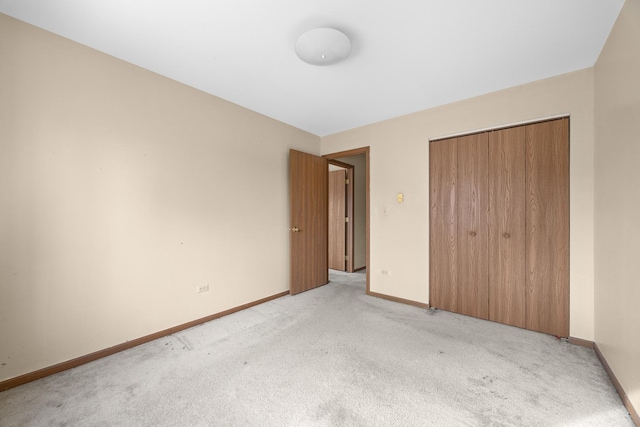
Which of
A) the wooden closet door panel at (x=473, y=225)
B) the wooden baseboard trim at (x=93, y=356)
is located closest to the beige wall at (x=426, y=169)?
the wooden closet door panel at (x=473, y=225)

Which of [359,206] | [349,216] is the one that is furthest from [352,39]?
[359,206]

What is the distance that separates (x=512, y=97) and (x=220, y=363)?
374 centimetres

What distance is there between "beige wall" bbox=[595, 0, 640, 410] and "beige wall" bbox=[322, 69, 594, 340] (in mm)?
151

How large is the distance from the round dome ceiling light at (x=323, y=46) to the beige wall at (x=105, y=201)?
138 cm

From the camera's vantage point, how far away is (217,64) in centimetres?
231

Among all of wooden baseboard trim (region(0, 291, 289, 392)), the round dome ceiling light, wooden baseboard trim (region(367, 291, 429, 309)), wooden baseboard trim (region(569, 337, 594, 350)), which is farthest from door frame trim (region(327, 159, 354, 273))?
wooden baseboard trim (region(569, 337, 594, 350))

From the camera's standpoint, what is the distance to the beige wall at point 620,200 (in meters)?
1.48

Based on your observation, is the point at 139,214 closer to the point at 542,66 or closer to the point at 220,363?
the point at 220,363

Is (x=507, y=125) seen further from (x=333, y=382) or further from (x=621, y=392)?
(x=333, y=382)

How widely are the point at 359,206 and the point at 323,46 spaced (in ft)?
11.8

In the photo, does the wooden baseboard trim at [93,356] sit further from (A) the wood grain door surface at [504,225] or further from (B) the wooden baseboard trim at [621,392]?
(B) the wooden baseboard trim at [621,392]

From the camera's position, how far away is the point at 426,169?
10.6 feet

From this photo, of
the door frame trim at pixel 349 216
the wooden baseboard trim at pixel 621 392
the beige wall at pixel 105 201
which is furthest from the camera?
the door frame trim at pixel 349 216

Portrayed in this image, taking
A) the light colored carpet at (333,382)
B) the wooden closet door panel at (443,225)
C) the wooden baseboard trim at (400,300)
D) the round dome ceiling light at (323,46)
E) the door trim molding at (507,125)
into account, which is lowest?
the light colored carpet at (333,382)
